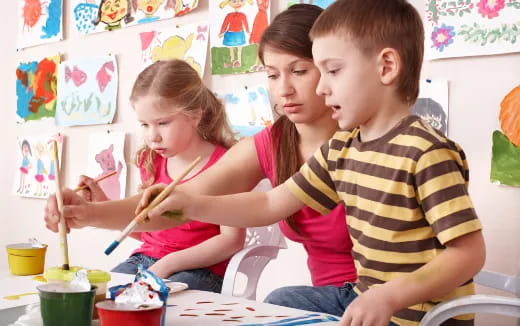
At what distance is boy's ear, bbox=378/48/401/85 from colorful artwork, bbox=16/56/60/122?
1866 millimetres

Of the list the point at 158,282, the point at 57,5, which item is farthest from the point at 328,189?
the point at 57,5

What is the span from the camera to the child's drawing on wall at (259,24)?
1.80 metres

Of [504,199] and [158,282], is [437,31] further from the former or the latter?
[158,282]

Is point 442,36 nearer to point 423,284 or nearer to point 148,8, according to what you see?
point 423,284

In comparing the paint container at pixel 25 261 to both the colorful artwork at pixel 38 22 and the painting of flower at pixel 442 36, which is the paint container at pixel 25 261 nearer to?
the painting of flower at pixel 442 36

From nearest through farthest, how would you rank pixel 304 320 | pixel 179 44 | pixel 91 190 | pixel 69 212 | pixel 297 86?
pixel 304 320
pixel 69 212
pixel 297 86
pixel 91 190
pixel 179 44

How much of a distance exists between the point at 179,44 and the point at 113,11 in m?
0.41

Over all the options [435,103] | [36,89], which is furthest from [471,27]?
[36,89]

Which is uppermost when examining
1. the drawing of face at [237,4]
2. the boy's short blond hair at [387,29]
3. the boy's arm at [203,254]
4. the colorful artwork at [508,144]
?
the drawing of face at [237,4]

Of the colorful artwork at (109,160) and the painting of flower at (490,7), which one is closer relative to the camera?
the painting of flower at (490,7)

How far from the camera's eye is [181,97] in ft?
5.15

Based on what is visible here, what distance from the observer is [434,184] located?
0.84 m

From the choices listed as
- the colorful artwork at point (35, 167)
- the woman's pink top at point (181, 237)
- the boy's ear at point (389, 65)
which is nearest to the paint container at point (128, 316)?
the boy's ear at point (389, 65)

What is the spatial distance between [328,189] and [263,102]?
2.51 ft
